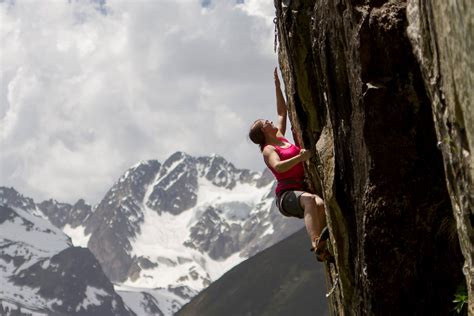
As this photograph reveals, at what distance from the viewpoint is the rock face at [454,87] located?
296 inches

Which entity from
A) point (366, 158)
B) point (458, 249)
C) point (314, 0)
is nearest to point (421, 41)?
point (366, 158)

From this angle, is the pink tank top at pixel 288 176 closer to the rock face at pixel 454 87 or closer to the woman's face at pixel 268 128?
the woman's face at pixel 268 128

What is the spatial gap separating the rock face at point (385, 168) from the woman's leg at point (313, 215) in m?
0.99

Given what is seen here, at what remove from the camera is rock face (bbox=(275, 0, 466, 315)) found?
1102 cm

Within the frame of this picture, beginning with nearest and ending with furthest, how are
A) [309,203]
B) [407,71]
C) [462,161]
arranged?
[462,161]
[407,71]
[309,203]

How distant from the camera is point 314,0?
45.0 feet

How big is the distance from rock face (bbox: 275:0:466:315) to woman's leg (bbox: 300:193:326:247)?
99 centimetres

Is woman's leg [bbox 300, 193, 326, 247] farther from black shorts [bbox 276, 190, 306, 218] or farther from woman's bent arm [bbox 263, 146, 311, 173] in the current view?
woman's bent arm [bbox 263, 146, 311, 173]

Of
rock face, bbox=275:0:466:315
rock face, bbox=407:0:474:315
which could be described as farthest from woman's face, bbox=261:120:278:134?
rock face, bbox=407:0:474:315

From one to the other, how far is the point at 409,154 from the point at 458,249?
1486mm

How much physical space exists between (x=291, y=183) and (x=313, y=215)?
79cm

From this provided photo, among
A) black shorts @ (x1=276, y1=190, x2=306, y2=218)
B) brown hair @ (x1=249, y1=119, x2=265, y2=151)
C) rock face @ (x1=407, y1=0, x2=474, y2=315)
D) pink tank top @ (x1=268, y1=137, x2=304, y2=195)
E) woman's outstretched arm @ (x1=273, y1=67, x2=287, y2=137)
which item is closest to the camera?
rock face @ (x1=407, y1=0, x2=474, y2=315)

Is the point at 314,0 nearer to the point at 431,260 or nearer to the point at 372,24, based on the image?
the point at 372,24

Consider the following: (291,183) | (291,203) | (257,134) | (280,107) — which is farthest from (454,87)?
(280,107)
